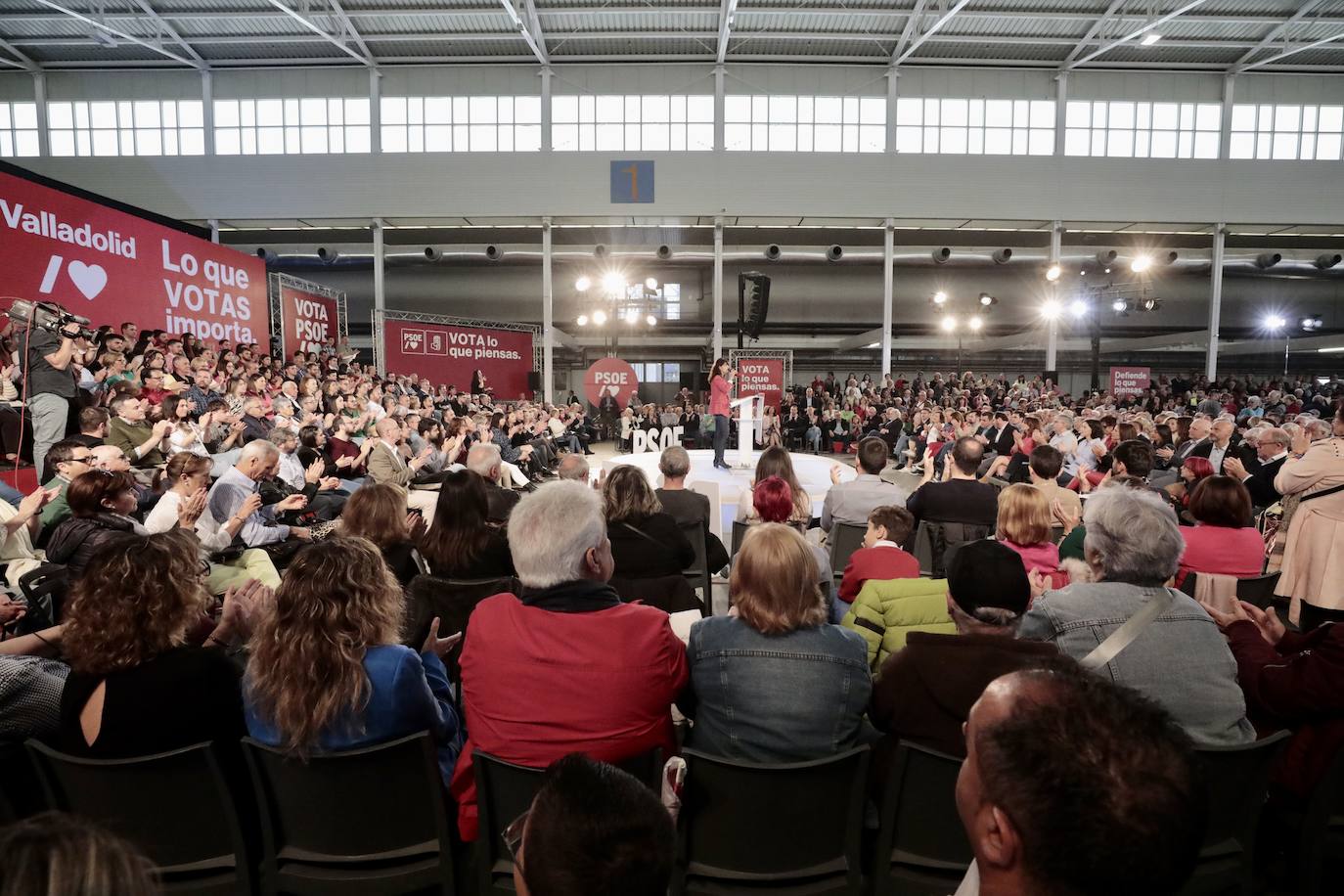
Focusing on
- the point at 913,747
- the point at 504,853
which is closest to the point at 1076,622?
the point at 913,747

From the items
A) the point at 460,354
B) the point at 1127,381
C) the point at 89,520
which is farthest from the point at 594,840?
the point at 1127,381

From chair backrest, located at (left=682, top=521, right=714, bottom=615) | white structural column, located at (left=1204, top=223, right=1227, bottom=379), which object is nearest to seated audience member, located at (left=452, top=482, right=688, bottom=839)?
chair backrest, located at (left=682, top=521, right=714, bottom=615)

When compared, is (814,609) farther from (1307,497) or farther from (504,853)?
(1307,497)

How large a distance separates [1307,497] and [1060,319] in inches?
781

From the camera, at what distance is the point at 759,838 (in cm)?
162

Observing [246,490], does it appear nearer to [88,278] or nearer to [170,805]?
[170,805]

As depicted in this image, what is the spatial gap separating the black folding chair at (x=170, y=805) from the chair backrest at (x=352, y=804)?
82 mm

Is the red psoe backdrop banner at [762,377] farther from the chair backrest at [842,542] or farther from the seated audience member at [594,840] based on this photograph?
the seated audience member at [594,840]

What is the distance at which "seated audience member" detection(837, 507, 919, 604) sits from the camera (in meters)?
2.78

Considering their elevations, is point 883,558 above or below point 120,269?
below

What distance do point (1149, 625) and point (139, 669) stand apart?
2.53 meters

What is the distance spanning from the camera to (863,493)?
4.27 meters

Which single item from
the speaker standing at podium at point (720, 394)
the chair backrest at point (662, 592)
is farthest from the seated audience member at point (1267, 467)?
the speaker standing at podium at point (720, 394)

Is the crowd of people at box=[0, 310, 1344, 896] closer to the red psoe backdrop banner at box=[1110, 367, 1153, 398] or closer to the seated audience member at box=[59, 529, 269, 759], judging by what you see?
the seated audience member at box=[59, 529, 269, 759]
